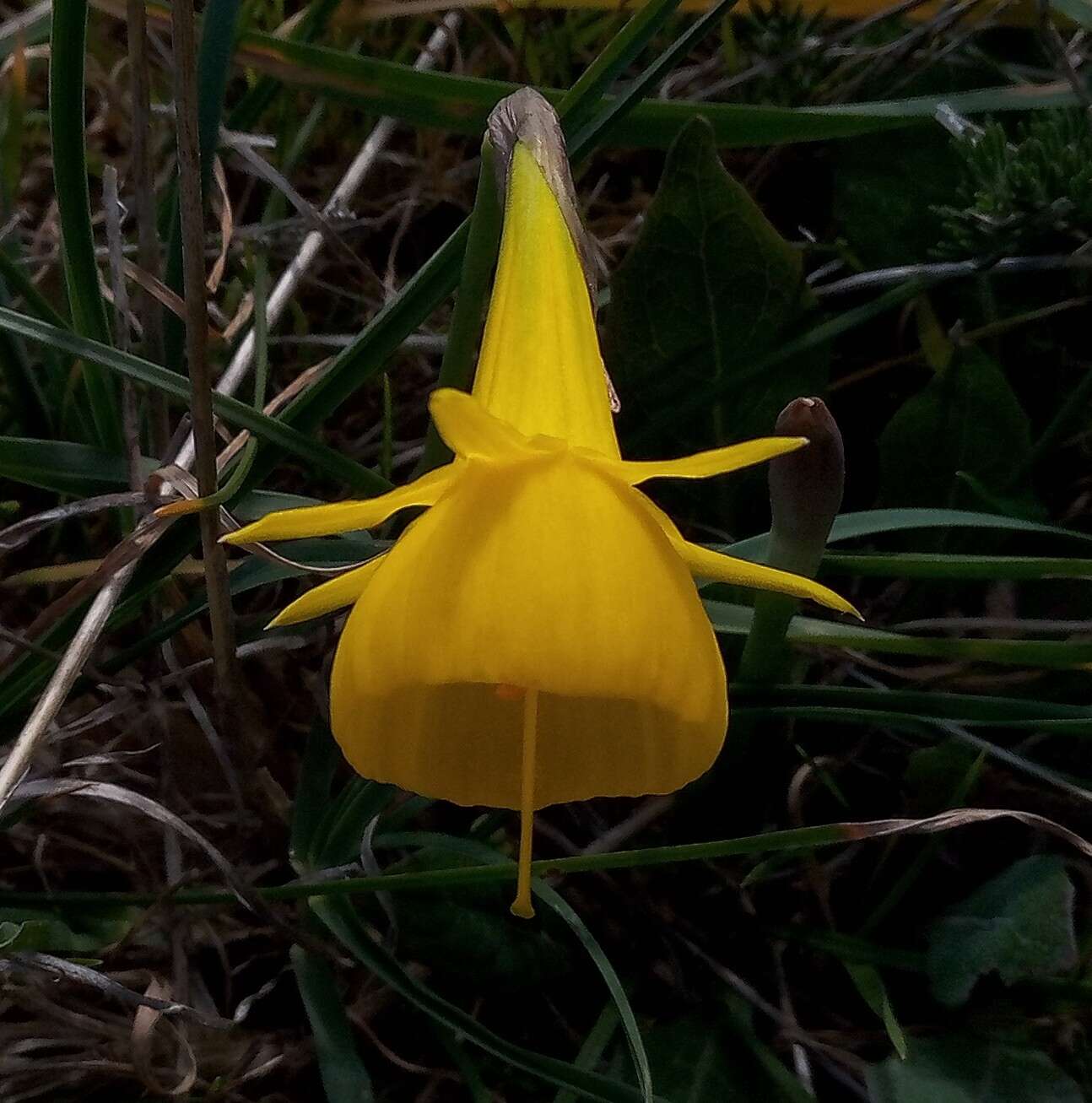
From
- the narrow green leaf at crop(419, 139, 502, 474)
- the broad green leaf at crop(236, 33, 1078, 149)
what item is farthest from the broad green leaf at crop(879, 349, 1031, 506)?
the narrow green leaf at crop(419, 139, 502, 474)

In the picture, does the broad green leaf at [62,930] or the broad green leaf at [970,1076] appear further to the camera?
the broad green leaf at [970,1076]

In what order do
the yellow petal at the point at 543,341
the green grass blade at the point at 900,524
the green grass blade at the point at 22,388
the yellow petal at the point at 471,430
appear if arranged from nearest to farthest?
the yellow petal at the point at 471,430 < the yellow petal at the point at 543,341 < the green grass blade at the point at 900,524 < the green grass blade at the point at 22,388

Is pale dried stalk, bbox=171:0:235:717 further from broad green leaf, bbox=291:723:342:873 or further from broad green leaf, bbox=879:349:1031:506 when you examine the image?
broad green leaf, bbox=879:349:1031:506

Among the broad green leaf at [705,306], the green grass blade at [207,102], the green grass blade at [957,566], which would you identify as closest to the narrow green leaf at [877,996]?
the green grass blade at [957,566]

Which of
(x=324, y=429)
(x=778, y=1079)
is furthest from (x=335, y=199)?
(x=778, y=1079)

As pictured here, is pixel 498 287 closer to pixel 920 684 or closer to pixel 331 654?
pixel 331 654

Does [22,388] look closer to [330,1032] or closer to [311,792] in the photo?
[311,792]

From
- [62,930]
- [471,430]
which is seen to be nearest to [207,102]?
[471,430]

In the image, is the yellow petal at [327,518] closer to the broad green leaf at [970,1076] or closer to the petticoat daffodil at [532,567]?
the petticoat daffodil at [532,567]
